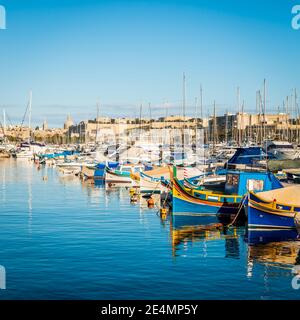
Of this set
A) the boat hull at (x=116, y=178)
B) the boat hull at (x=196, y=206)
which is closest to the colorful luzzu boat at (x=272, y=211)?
the boat hull at (x=196, y=206)

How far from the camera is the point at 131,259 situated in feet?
69.3

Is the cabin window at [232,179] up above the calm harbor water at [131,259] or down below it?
above

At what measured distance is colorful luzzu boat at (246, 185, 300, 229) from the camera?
2609 centimetres

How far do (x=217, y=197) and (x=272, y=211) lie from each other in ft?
16.5

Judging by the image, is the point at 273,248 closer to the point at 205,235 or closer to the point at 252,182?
the point at 205,235

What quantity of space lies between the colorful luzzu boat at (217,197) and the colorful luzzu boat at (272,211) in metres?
3.51

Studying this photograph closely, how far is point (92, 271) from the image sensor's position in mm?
19297

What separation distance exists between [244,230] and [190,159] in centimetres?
3419

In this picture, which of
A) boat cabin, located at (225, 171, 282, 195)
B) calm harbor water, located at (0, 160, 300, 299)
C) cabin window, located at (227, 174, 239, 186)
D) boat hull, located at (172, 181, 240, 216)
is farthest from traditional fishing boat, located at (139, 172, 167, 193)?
boat hull, located at (172, 181, 240, 216)

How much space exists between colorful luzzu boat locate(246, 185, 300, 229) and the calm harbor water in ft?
3.50

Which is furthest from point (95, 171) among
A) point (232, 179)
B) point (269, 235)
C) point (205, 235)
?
point (269, 235)

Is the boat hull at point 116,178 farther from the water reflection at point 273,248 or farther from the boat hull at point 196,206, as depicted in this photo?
the water reflection at point 273,248

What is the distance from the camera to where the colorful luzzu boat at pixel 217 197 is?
30.3 metres

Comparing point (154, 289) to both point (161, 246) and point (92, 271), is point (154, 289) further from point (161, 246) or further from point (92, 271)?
point (161, 246)
